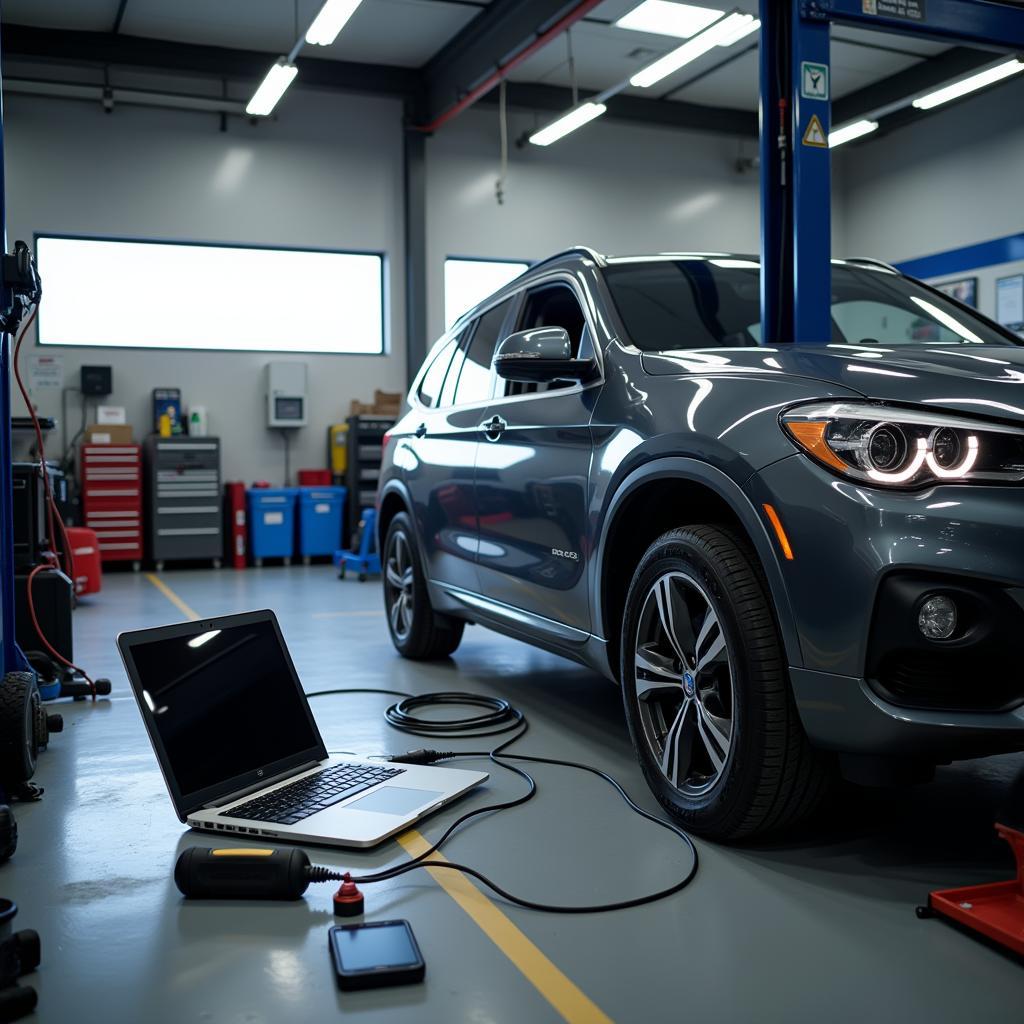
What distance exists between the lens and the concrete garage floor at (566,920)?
175 centimetres

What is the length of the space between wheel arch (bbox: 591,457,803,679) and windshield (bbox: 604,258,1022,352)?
48 centimetres

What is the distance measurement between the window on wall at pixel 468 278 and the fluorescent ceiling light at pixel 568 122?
152 cm

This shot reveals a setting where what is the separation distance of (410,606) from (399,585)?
0.46 feet

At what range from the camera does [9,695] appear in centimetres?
293

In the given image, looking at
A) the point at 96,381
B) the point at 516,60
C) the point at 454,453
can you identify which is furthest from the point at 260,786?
the point at 96,381

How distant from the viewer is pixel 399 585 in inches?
192

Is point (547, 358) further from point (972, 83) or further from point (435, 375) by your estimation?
point (972, 83)

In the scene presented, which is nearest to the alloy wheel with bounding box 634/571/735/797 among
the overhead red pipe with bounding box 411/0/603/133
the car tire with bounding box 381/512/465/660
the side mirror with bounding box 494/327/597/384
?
the side mirror with bounding box 494/327/597/384

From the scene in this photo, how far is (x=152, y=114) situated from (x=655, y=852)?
11253 millimetres

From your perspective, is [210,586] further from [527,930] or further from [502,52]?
[527,930]

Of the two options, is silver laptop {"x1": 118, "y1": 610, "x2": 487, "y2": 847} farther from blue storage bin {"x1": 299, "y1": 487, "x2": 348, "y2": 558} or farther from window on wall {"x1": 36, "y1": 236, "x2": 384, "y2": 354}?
window on wall {"x1": 36, "y1": 236, "x2": 384, "y2": 354}

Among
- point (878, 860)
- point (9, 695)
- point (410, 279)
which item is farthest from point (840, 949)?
point (410, 279)

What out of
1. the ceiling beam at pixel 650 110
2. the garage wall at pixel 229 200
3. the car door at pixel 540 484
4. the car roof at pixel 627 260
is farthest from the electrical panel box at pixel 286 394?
the car door at pixel 540 484

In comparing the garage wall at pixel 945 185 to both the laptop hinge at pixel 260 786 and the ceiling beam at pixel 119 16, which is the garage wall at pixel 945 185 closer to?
the ceiling beam at pixel 119 16
